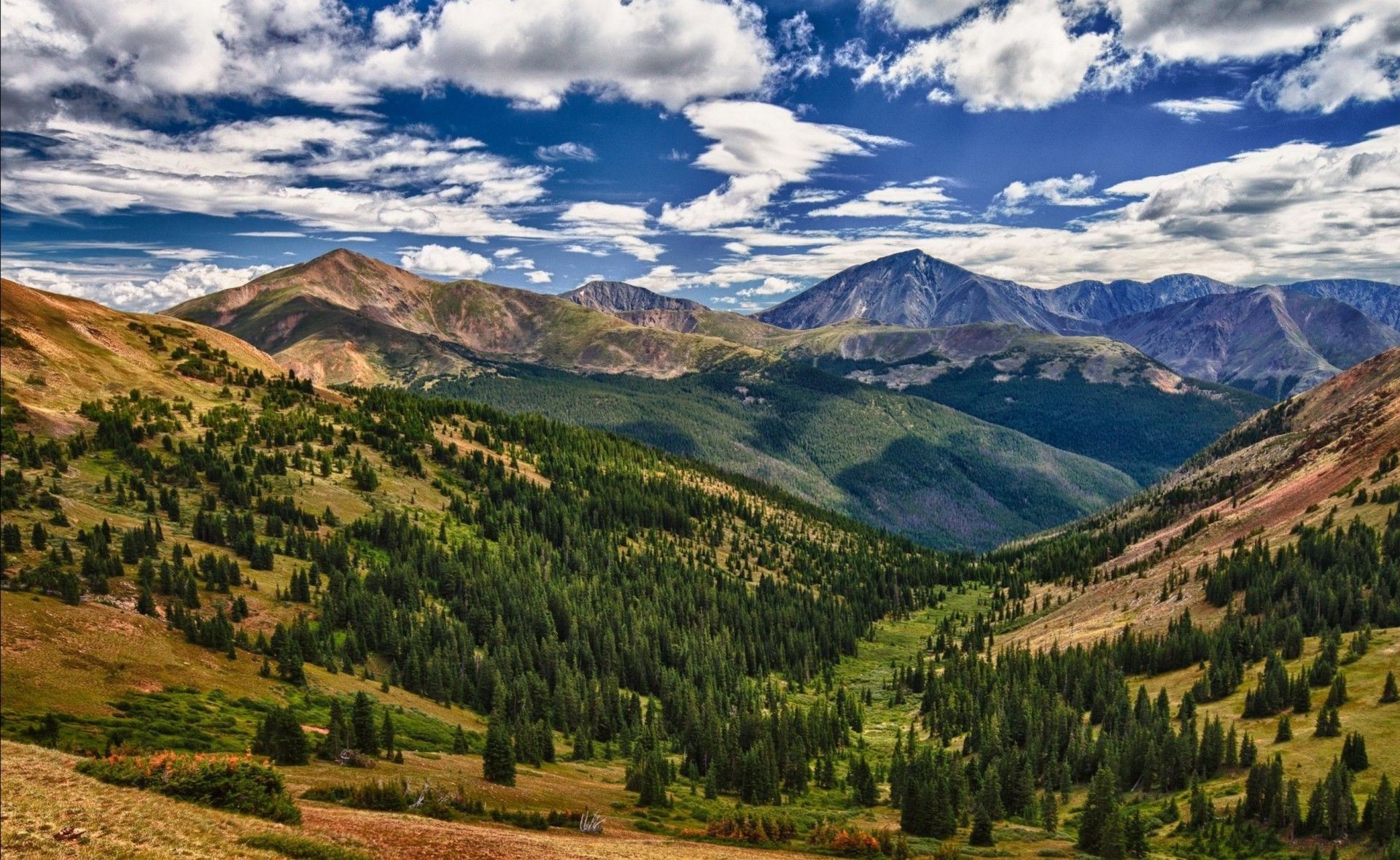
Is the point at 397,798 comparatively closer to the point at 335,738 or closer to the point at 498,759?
the point at 335,738

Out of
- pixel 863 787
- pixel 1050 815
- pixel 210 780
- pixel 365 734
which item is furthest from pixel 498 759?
pixel 1050 815

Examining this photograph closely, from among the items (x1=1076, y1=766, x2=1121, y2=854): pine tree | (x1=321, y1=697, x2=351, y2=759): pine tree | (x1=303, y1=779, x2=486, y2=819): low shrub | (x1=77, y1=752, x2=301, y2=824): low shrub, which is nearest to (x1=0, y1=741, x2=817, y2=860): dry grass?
(x1=77, y1=752, x2=301, y2=824): low shrub

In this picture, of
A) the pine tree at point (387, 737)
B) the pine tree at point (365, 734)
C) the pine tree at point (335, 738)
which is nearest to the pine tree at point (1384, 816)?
the pine tree at point (387, 737)

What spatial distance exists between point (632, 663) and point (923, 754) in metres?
74.8

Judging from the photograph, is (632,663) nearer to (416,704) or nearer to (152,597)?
(416,704)

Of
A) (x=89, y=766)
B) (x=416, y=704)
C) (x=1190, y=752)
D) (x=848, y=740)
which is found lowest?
(x=848, y=740)

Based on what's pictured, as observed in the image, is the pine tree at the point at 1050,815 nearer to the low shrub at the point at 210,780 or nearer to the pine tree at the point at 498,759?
the pine tree at the point at 498,759

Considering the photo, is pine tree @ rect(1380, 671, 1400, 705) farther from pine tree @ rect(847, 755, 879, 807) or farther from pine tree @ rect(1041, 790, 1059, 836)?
pine tree @ rect(847, 755, 879, 807)

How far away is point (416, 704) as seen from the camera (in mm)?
119562

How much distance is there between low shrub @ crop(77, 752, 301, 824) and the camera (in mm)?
47812

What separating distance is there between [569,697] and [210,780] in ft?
309

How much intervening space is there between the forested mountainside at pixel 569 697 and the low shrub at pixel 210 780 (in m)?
0.32

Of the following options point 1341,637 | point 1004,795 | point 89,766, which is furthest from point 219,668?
point 1341,637

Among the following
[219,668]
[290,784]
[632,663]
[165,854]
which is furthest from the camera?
[632,663]
